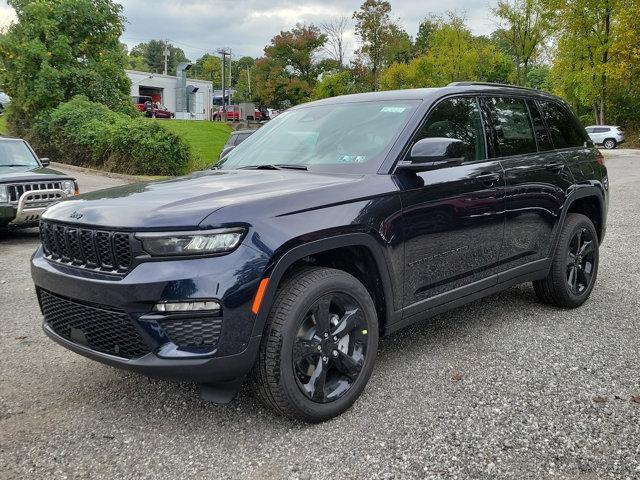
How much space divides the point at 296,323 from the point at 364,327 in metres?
0.51

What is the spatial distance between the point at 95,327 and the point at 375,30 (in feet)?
166

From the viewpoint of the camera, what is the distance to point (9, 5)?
21.0m

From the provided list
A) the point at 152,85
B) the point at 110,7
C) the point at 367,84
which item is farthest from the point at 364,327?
the point at 152,85

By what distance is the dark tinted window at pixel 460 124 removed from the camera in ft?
12.8

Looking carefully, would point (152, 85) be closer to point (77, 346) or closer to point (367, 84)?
point (367, 84)

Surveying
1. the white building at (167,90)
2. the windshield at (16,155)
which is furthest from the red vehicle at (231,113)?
the windshield at (16,155)

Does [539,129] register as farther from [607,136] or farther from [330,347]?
[607,136]

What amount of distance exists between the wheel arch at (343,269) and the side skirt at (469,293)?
0.14 meters

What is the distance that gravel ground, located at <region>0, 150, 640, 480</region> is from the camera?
2.76 m

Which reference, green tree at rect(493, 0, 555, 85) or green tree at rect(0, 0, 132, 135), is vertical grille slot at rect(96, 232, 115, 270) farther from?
green tree at rect(493, 0, 555, 85)

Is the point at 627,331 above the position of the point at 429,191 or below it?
below

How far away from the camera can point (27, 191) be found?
27.8 ft

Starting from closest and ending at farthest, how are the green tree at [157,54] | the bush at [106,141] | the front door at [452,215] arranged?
the front door at [452,215] → the bush at [106,141] → the green tree at [157,54]

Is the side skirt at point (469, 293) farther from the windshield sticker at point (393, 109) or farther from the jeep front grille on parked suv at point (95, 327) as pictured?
the jeep front grille on parked suv at point (95, 327)
